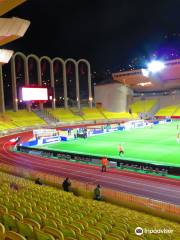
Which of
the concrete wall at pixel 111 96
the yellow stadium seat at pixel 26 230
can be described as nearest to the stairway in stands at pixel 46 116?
the concrete wall at pixel 111 96

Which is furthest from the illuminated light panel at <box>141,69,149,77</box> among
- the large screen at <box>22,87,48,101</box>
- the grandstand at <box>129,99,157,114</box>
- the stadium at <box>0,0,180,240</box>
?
the large screen at <box>22,87,48,101</box>

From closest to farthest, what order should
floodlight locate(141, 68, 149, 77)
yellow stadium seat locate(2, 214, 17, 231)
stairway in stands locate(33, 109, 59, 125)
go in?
yellow stadium seat locate(2, 214, 17, 231) → stairway in stands locate(33, 109, 59, 125) → floodlight locate(141, 68, 149, 77)

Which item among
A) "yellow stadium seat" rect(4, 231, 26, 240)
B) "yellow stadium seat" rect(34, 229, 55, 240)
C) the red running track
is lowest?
the red running track

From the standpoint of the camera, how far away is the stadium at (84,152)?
8.12 meters

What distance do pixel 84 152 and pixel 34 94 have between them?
986 inches

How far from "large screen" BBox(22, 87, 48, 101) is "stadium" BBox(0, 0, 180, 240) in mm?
185

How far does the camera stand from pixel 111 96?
88.3m

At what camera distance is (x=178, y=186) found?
1819cm

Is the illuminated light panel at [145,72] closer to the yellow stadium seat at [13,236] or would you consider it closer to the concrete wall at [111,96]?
the concrete wall at [111,96]

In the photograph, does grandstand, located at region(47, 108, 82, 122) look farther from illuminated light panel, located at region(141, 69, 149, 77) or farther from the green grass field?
the green grass field

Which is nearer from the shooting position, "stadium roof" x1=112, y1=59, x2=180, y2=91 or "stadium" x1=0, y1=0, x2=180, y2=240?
"stadium" x1=0, y1=0, x2=180, y2=240

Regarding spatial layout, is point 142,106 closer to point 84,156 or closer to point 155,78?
point 155,78

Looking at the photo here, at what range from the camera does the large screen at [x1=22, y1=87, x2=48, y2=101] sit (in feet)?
171

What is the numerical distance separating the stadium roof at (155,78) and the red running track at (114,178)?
189 feet
